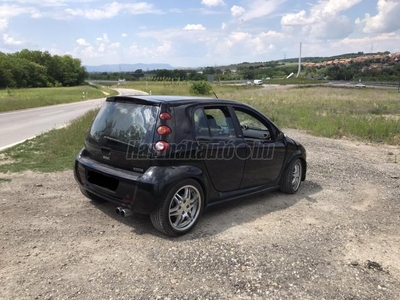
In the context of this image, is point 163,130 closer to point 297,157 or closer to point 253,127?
point 253,127

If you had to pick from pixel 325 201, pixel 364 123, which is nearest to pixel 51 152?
pixel 325 201

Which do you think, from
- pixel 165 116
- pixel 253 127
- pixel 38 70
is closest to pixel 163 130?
pixel 165 116

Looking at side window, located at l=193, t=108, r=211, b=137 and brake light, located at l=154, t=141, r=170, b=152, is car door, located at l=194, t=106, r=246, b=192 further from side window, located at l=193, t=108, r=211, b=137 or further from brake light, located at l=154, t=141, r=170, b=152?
brake light, located at l=154, t=141, r=170, b=152

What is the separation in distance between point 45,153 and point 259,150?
18.4ft

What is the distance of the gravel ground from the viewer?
10.5ft

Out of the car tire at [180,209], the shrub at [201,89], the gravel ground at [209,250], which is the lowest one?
the shrub at [201,89]

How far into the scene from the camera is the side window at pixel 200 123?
4426mm

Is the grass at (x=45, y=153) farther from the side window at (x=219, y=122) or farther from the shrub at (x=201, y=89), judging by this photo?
the shrub at (x=201, y=89)

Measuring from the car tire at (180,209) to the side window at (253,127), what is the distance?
1499 mm

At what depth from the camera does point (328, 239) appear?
434 cm

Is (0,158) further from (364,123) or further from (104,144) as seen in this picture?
(364,123)

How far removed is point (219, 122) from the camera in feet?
16.0

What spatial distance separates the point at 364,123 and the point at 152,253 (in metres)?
11.9

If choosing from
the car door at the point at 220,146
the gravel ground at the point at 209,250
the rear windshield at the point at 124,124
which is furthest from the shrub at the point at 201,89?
the rear windshield at the point at 124,124
